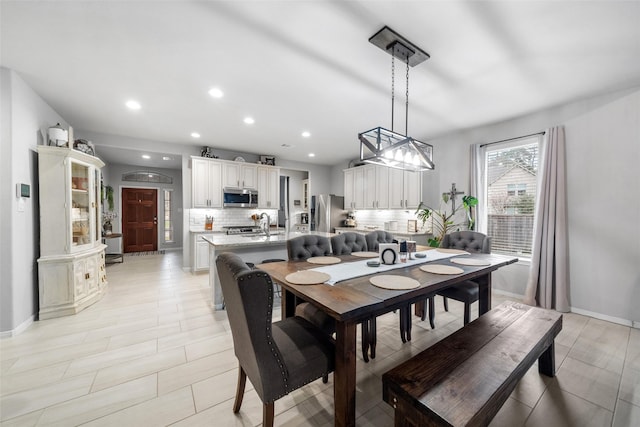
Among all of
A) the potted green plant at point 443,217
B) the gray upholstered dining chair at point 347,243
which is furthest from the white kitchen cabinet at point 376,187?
the gray upholstered dining chair at point 347,243

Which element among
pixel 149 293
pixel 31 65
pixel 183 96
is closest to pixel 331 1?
pixel 183 96

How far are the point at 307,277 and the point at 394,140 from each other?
1524 millimetres

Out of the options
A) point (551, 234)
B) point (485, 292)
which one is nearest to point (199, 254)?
point (485, 292)

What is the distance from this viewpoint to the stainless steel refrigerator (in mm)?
6484

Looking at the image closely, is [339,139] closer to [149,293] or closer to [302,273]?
[302,273]

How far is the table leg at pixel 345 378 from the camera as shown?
133cm

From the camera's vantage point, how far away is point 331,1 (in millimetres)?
1661

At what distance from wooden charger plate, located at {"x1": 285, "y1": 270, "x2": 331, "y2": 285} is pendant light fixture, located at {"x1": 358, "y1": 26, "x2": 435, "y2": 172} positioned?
1.08 metres

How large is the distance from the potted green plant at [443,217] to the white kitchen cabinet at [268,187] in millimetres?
3354

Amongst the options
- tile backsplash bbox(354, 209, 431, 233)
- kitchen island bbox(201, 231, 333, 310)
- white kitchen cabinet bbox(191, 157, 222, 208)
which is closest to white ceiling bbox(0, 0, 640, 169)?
white kitchen cabinet bbox(191, 157, 222, 208)

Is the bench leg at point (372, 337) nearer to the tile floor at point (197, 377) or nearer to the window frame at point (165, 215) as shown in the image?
the tile floor at point (197, 377)

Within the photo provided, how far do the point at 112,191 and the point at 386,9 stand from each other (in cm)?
812

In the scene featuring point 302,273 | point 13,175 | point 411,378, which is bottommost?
point 411,378

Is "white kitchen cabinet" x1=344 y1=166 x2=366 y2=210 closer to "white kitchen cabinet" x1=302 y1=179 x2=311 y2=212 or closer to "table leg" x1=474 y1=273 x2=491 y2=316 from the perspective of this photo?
"white kitchen cabinet" x1=302 y1=179 x2=311 y2=212
